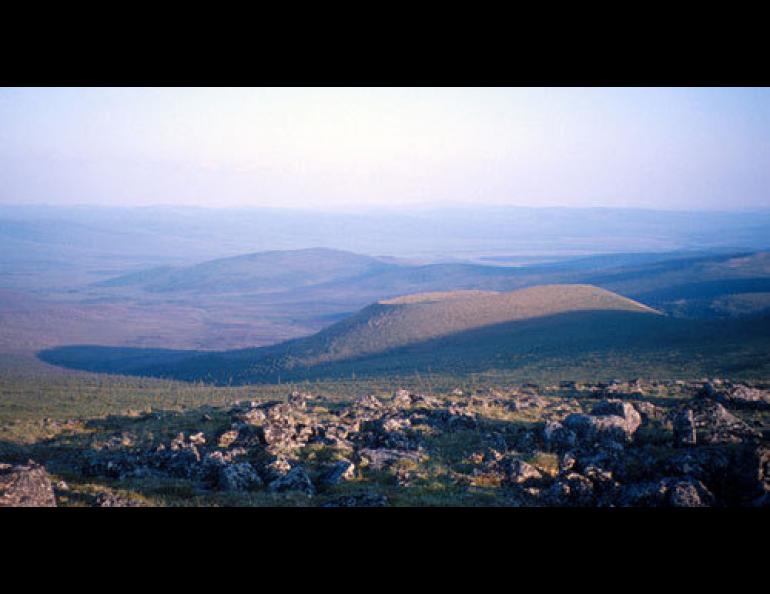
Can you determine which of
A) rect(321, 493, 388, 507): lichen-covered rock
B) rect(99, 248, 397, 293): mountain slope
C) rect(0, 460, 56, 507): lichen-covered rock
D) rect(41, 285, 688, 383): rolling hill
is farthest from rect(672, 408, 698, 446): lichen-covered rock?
rect(99, 248, 397, 293): mountain slope

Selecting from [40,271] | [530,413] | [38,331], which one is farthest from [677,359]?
[40,271]

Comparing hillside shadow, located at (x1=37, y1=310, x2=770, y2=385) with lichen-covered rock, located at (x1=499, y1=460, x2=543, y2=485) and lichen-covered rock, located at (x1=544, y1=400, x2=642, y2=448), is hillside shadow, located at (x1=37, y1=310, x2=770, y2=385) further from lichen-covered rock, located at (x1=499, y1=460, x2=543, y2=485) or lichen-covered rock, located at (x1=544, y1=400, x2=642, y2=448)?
lichen-covered rock, located at (x1=499, y1=460, x2=543, y2=485)

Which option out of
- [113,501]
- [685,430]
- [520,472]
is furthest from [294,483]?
[685,430]

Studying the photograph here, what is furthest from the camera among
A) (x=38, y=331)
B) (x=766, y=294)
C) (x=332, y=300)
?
(x=332, y=300)

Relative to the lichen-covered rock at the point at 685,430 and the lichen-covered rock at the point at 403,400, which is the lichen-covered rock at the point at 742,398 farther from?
the lichen-covered rock at the point at 403,400
